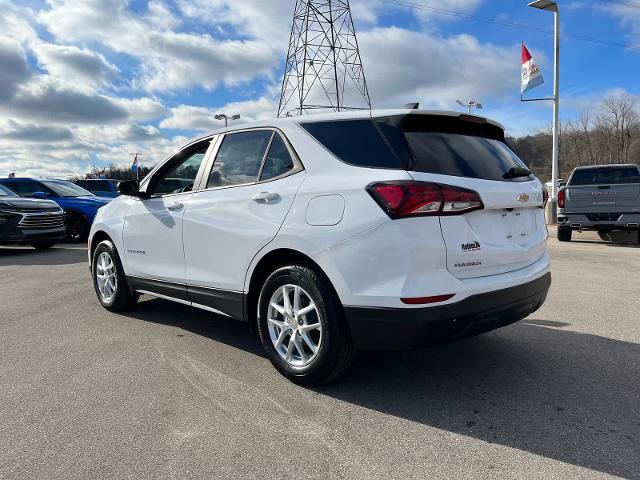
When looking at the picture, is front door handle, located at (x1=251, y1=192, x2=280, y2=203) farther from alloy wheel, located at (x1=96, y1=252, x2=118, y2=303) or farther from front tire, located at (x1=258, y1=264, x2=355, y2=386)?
alloy wheel, located at (x1=96, y1=252, x2=118, y2=303)

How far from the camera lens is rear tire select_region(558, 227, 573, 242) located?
12259 mm

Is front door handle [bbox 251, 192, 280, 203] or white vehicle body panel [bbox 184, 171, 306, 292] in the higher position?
front door handle [bbox 251, 192, 280, 203]

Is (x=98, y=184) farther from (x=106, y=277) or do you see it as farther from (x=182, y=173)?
(x=182, y=173)

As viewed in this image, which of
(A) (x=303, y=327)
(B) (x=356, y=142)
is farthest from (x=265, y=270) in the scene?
(B) (x=356, y=142)

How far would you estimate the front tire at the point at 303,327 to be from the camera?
3.04 meters

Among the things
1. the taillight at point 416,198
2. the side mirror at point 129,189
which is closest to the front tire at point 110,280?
the side mirror at point 129,189

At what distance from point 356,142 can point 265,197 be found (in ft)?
2.46

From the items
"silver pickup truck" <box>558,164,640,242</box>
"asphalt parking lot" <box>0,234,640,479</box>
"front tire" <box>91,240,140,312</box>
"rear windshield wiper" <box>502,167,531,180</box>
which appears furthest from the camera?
"silver pickup truck" <box>558,164,640,242</box>

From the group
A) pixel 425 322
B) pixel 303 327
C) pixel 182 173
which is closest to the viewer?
pixel 425 322

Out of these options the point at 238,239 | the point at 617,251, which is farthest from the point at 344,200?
the point at 617,251

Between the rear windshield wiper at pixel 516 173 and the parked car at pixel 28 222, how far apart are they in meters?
10.8

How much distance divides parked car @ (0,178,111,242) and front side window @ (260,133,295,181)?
1084 centimetres

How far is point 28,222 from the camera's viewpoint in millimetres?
11070

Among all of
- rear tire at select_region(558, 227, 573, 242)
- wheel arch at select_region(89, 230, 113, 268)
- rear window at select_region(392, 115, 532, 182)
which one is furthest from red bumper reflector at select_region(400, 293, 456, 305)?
rear tire at select_region(558, 227, 573, 242)
